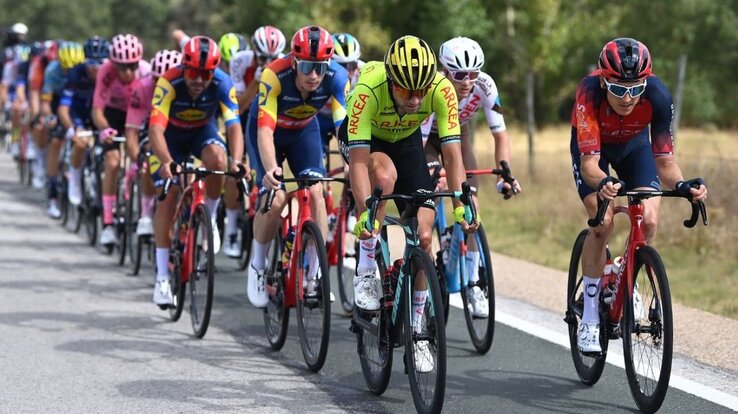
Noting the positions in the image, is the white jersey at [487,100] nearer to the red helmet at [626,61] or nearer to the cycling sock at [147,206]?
the red helmet at [626,61]

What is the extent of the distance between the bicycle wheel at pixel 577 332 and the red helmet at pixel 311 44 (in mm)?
2037

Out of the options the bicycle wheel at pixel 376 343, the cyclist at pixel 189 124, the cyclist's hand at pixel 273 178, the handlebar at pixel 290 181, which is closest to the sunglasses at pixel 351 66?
the cyclist at pixel 189 124

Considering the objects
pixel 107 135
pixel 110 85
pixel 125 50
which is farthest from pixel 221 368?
pixel 110 85

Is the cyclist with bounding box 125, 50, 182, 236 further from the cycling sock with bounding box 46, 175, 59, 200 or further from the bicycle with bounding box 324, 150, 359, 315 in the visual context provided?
the cycling sock with bounding box 46, 175, 59, 200

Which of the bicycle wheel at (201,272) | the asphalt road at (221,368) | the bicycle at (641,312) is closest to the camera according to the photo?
the bicycle at (641,312)

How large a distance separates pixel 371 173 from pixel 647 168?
1563 millimetres

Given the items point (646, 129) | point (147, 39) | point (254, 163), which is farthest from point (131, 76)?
point (147, 39)

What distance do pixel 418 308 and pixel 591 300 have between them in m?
1.14

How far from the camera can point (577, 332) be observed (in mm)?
6977

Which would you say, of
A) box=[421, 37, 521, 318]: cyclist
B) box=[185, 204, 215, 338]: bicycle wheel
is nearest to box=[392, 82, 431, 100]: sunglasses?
box=[421, 37, 521, 318]: cyclist

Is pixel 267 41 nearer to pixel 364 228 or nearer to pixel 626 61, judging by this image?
pixel 364 228

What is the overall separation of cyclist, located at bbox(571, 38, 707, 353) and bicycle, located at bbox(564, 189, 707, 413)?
0.08 meters

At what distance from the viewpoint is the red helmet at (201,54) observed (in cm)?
877

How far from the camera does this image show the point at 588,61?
3806 centimetres
